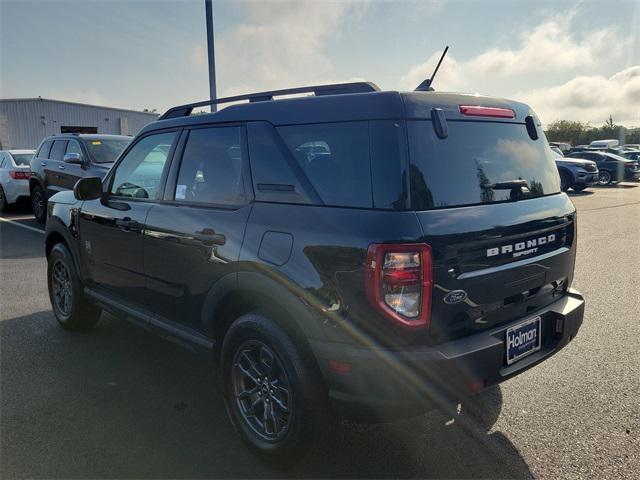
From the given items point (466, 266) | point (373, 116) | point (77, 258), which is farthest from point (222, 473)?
point (77, 258)

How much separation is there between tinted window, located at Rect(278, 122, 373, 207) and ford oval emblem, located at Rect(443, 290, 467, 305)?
1.77ft

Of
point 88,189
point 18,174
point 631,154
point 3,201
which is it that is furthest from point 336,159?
point 631,154

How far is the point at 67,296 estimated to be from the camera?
181 inches

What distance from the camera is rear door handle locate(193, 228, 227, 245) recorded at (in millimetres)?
2793

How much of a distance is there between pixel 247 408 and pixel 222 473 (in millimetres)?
360

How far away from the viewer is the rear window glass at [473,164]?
7.44ft

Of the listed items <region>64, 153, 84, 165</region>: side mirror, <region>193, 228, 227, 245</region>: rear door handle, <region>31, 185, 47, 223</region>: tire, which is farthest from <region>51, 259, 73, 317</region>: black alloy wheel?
<region>31, 185, 47, 223</region>: tire

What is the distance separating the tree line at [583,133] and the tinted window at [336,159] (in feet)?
235

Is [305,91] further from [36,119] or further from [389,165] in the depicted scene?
[36,119]

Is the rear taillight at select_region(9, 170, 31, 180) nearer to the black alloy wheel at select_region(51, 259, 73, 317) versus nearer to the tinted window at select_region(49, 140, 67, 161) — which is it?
the tinted window at select_region(49, 140, 67, 161)

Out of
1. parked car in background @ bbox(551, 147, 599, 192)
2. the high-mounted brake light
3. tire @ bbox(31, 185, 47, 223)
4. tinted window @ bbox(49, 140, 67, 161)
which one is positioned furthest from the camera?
parked car in background @ bbox(551, 147, 599, 192)

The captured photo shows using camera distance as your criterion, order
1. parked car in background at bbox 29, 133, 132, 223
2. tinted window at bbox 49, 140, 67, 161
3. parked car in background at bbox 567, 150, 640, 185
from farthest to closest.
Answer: parked car in background at bbox 567, 150, 640, 185
tinted window at bbox 49, 140, 67, 161
parked car in background at bbox 29, 133, 132, 223

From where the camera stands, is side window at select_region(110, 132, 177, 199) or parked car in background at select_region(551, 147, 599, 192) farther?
parked car in background at select_region(551, 147, 599, 192)

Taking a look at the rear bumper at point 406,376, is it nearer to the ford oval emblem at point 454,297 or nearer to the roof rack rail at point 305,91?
the ford oval emblem at point 454,297
